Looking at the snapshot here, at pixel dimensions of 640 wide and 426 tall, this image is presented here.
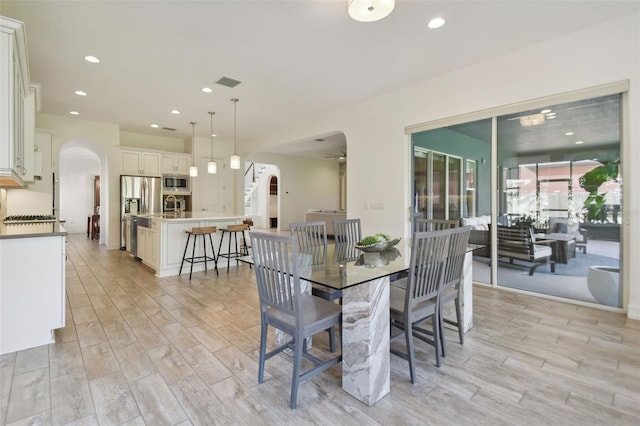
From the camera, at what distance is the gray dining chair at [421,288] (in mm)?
1871

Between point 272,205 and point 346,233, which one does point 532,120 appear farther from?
point 272,205

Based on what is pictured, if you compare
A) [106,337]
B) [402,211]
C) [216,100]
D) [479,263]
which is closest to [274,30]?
[216,100]

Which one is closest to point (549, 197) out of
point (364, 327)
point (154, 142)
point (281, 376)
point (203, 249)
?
point (364, 327)

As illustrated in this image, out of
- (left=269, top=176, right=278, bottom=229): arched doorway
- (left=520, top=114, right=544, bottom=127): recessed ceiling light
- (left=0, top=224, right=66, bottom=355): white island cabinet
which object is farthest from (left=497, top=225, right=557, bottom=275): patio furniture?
(left=269, top=176, right=278, bottom=229): arched doorway

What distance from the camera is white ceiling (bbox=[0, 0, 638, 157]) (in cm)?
271

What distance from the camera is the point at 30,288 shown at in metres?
2.39

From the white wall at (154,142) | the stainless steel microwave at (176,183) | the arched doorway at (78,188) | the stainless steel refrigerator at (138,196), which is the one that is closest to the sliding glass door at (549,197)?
the stainless steel microwave at (176,183)

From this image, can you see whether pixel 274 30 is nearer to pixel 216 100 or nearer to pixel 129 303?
pixel 216 100

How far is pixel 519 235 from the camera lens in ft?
12.2

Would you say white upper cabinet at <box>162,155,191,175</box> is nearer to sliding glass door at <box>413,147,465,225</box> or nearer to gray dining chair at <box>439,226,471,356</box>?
sliding glass door at <box>413,147,465,225</box>

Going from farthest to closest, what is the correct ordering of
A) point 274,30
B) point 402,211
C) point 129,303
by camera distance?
point 402,211 → point 129,303 → point 274,30

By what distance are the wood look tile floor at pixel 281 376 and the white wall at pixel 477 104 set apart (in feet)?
4.08

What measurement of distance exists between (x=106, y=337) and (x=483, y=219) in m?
4.37

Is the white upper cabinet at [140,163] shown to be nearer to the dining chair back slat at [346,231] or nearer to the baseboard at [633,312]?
the dining chair back slat at [346,231]
